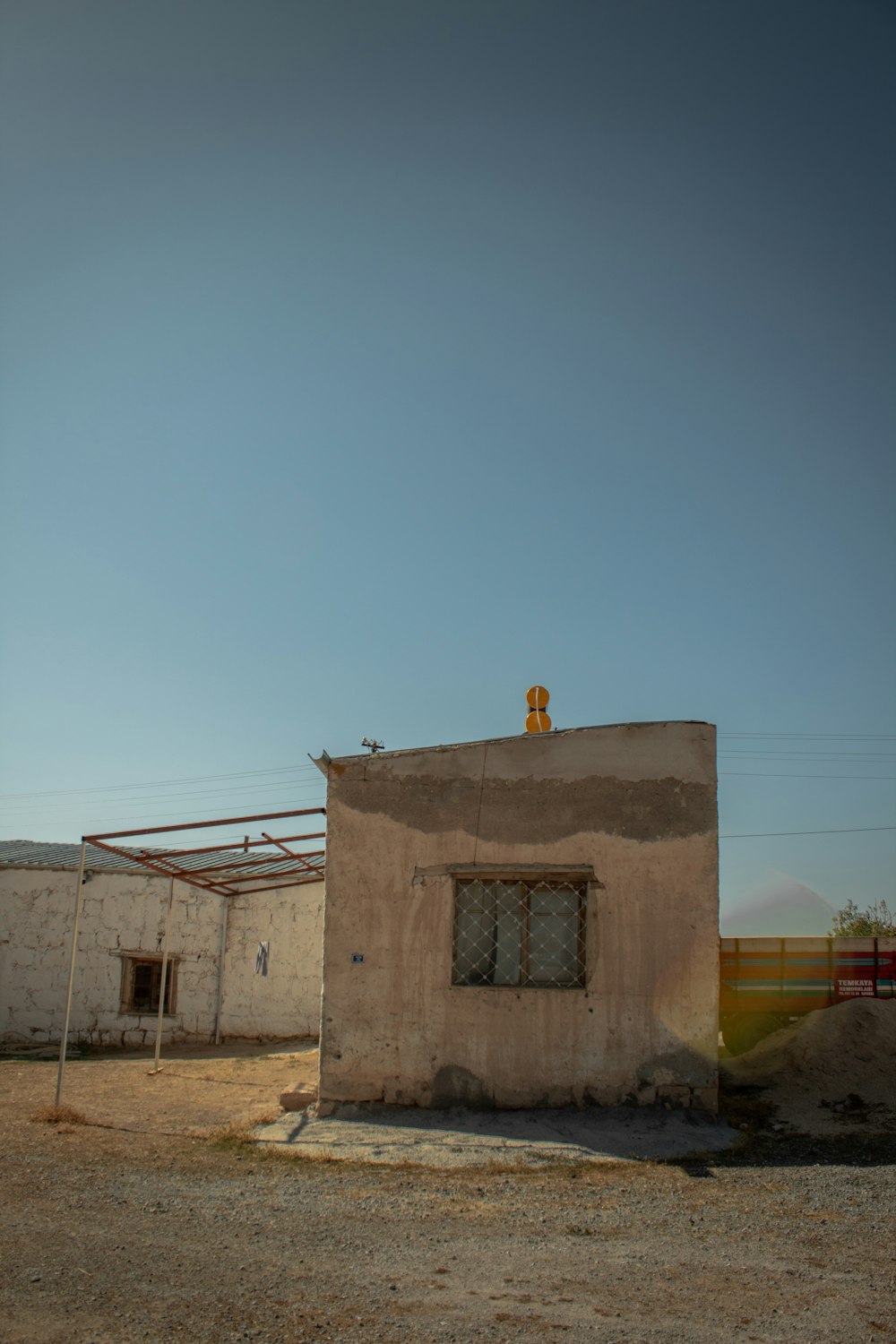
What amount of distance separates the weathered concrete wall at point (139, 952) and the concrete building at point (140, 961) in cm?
2

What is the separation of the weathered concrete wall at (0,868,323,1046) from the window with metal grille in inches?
380

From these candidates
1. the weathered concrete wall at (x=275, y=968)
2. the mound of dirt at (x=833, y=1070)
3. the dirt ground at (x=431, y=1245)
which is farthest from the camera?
the weathered concrete wall at (x=275, y=968)

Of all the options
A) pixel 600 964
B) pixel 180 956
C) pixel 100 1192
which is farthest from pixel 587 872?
pixel 180 956

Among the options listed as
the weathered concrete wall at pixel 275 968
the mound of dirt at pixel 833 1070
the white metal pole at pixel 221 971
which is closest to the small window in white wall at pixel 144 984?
the white metal pole at pixel 221 971

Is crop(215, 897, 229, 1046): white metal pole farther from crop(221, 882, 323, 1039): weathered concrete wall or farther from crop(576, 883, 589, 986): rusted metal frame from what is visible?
crop(576, 883, 589, 986): rusted metal frame

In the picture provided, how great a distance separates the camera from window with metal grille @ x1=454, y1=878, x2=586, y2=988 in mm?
10117

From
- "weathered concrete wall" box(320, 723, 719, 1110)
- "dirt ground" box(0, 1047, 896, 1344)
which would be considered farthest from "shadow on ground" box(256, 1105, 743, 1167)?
"dirt ground" box(0, 1047, 896, 1344)

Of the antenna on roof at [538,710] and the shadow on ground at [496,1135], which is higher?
the antenna on roof at [538,710]

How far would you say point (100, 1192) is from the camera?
7160 millimetres

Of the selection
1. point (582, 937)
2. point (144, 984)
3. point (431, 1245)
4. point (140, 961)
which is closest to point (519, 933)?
point (582, 937)

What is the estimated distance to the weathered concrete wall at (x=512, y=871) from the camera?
32.1 ft

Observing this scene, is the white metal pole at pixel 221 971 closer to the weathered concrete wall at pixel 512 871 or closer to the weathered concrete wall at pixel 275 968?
the weathered concrete wall at pixel 275 968

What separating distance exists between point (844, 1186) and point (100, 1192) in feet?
18.5

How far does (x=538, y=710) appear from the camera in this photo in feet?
40.8
